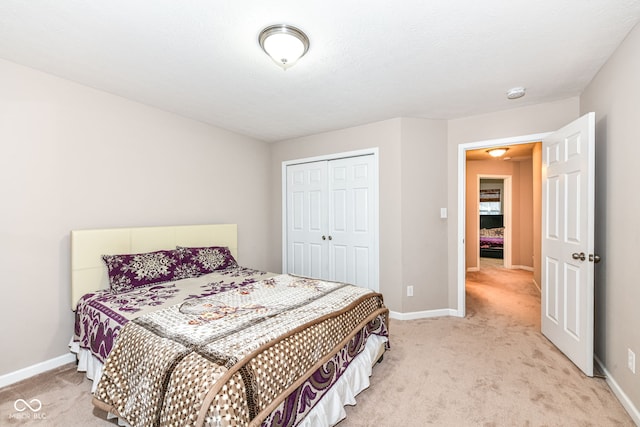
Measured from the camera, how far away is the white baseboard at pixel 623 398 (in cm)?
170

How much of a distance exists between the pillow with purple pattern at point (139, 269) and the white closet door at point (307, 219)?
1.87m

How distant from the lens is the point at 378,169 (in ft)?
11.7

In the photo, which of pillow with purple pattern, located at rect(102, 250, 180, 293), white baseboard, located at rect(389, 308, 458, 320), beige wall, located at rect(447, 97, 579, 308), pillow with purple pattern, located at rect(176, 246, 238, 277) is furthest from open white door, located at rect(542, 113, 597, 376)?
→ pillow with purple pattern, located at rect(102, 250, 180, 293)

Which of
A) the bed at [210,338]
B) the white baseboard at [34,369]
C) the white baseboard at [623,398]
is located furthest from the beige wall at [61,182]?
the white baseboard at [623,398]

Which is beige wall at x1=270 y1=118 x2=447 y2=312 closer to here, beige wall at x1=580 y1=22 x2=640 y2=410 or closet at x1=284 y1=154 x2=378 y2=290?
closet at x1=284 y1=154 x2=378 y2=290

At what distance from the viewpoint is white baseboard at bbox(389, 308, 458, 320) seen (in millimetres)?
3390

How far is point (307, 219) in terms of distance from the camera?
14.0 ft

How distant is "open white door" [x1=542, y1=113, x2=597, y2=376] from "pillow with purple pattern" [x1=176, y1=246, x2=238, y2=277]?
10.3ft

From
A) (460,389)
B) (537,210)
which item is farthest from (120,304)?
(537,210)

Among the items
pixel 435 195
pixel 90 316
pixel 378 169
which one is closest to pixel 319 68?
pixel 378 169

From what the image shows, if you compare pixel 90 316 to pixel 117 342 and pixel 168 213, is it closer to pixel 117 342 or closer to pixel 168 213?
pixel 117 342

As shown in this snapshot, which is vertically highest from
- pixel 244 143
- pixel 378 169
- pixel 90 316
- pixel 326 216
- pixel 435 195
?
pixel 244 143

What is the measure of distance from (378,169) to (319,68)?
1.60 m

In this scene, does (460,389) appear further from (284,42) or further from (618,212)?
(284,42)
